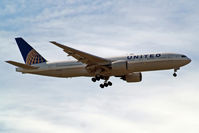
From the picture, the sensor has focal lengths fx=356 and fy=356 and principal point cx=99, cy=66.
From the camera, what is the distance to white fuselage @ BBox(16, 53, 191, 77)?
4191 centimetres

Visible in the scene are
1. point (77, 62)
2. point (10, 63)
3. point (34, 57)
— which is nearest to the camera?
point (10, 63)

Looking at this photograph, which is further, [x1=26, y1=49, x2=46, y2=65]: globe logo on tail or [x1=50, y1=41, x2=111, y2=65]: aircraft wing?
[x1=26, y1=49, x2=46, y2=65]: globe logo on tail

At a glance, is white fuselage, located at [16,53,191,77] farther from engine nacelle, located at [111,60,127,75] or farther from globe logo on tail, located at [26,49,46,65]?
globe logo on tail, located at [26,49,46,65]

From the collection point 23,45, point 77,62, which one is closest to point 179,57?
point 77,62

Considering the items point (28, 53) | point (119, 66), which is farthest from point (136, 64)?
point (28, 53)

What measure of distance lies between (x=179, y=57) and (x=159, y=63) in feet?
9.10

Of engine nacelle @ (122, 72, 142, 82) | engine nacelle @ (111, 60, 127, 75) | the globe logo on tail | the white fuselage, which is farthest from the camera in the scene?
engine nacelle @ (122, 72, 142, 82)

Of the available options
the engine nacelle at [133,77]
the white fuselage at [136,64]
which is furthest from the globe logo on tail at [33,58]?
the engine nacelle at [133,77]

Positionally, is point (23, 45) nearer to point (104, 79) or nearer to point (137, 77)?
point (104, 79)

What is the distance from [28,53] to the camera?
163 feet

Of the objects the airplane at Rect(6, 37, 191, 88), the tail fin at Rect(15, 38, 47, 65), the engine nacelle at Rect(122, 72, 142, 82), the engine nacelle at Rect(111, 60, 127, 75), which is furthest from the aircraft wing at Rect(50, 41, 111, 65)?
the tail fin at Rect(15, 38, 47, 65)

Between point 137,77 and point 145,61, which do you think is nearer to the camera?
point 145,61

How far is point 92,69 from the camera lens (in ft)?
145

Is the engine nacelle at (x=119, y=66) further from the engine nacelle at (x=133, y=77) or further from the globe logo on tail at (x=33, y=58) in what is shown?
the globe logo on tail at (x=33, y=58)
